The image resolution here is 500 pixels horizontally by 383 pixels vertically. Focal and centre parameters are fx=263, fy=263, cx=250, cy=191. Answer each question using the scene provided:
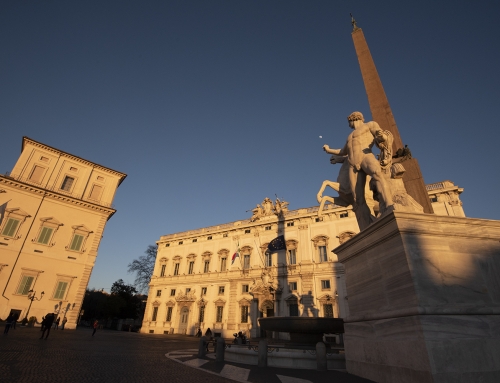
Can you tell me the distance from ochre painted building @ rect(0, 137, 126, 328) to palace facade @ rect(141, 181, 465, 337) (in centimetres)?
1166

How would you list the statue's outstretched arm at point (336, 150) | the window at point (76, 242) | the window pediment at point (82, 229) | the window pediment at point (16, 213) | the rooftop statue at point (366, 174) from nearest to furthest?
the rooftop statue at point (366, 174) → the statue's outstretched arm at point (336, 150) → the window pediment at point (16, 213) → the window at point (76, 242) → the window pediment at point (82, 229)

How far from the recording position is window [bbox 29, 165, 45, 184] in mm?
23489

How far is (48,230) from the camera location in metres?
22.6

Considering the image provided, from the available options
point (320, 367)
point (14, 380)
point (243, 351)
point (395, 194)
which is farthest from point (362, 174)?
point (14, 380)

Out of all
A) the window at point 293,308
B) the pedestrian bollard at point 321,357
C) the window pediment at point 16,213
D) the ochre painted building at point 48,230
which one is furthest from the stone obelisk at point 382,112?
the window pediment at point 16,213

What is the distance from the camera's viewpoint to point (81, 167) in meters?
26.5

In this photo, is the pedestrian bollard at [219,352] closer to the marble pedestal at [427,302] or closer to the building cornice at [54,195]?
the marble pedestal at [427,302]

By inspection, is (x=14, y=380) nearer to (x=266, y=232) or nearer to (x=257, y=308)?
(x=257, y=308)

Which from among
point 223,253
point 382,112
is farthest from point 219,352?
point 223,253

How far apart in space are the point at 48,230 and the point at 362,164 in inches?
1044

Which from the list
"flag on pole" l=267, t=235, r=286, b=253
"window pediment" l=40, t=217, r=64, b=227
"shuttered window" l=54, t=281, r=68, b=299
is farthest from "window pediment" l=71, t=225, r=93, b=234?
"flag on pole" l=267, t=235, r=286, b=253

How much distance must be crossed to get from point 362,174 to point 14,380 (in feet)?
21.1

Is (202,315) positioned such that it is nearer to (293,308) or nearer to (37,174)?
(293,308)

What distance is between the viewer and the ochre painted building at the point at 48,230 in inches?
803
